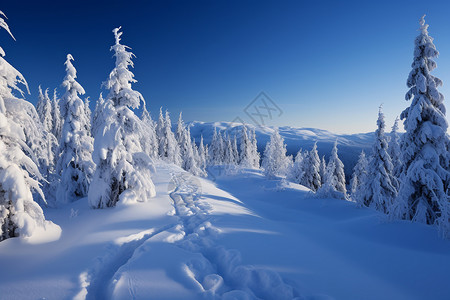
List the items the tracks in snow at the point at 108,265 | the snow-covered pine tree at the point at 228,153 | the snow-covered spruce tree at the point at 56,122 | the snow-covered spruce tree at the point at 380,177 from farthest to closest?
the snow-covered pine tree at the point at 228,153 < the snow-covered spruce tree at the point at 56,122 < the snow-covered spruce tree at the point at 380,177 < the tracks in snow at the point at 108,265

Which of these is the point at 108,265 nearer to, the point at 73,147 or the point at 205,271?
the point at 205,271

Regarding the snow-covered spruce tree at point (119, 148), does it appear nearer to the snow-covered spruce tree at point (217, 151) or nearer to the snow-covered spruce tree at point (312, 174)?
the snow-covered spruce tree at point (312, 174)

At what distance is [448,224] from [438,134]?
6467 mm

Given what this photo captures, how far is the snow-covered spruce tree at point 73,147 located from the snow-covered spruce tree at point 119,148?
5133mm

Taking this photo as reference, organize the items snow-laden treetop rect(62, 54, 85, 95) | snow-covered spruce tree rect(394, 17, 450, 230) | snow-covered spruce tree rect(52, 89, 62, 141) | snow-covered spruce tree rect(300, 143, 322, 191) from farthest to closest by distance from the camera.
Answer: snow-covered spruce tree rect(52, 89, 62, 141)
snow-covered spruce tree rect(300, 143, 322, 191)
snow-laden treetop rect(62, 54, 85, 95)
snow-covered spruce tree rect(394, 17, 450, 230)

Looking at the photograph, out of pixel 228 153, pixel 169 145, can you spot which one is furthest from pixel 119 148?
pixel 228 153

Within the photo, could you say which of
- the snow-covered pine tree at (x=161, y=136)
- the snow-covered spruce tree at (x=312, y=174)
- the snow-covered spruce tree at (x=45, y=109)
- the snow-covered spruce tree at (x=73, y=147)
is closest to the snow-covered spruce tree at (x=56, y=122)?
the snow-covered spruce tree at (x=45, y=109)

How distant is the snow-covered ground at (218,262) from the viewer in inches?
178

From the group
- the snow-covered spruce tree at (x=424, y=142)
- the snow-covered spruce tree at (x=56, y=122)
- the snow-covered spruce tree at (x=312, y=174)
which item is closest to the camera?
the snow-covered spruce tree at (x=424, y=142)

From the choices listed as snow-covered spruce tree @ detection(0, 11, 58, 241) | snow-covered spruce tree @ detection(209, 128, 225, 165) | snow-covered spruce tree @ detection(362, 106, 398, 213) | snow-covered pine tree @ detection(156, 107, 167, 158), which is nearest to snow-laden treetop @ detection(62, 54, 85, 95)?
snow-covered spruce tree @ detection(0, 11, 58, 241)

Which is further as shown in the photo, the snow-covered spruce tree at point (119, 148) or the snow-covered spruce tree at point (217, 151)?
the snow-covered spruce tree at point (217, 151)

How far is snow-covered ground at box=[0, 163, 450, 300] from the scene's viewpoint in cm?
453

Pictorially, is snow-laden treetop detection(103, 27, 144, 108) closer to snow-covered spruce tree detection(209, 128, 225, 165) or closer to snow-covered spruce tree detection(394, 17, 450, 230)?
snow-covered spruce tree detection(394, 17, 450, 230)

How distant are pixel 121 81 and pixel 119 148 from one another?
12.3 feet
